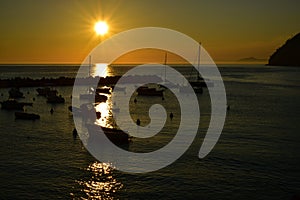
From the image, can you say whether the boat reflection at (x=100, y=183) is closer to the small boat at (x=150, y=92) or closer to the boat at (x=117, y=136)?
the boat at (x=117, y=136)

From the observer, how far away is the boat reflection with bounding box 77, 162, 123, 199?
92.0 ft

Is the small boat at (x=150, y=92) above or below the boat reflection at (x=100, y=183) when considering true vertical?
above

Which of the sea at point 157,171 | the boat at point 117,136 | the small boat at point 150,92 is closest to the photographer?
the sea at point 157,171

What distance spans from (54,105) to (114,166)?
176 feet

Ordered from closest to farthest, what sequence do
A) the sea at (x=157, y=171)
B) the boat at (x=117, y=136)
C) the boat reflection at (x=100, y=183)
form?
the boat reflection at (x=100, y=183)
the sea at (x=157, y=171)
the boat at (x=117, y=136)

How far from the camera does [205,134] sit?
52281 millimetres

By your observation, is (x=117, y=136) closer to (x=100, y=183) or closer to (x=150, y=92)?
(x=100, y=183)

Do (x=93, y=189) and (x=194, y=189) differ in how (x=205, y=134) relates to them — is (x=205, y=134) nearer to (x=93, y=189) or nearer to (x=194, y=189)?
(x=194, y=189)

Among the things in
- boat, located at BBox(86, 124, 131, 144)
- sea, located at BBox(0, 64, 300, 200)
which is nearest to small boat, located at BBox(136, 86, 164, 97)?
sea, located at BBox(0, 64, 300, 200)

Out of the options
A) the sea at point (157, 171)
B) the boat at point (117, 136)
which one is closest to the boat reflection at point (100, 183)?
the sea at point (157, 171)

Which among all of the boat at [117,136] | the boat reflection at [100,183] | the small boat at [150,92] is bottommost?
the boat reflection at [100,183]

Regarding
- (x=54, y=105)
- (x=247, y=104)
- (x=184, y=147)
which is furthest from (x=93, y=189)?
(x=247, y=104)

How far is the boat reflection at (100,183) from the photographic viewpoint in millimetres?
28036

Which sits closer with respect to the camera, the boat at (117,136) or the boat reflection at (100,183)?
the boat reflection at (100,183)
